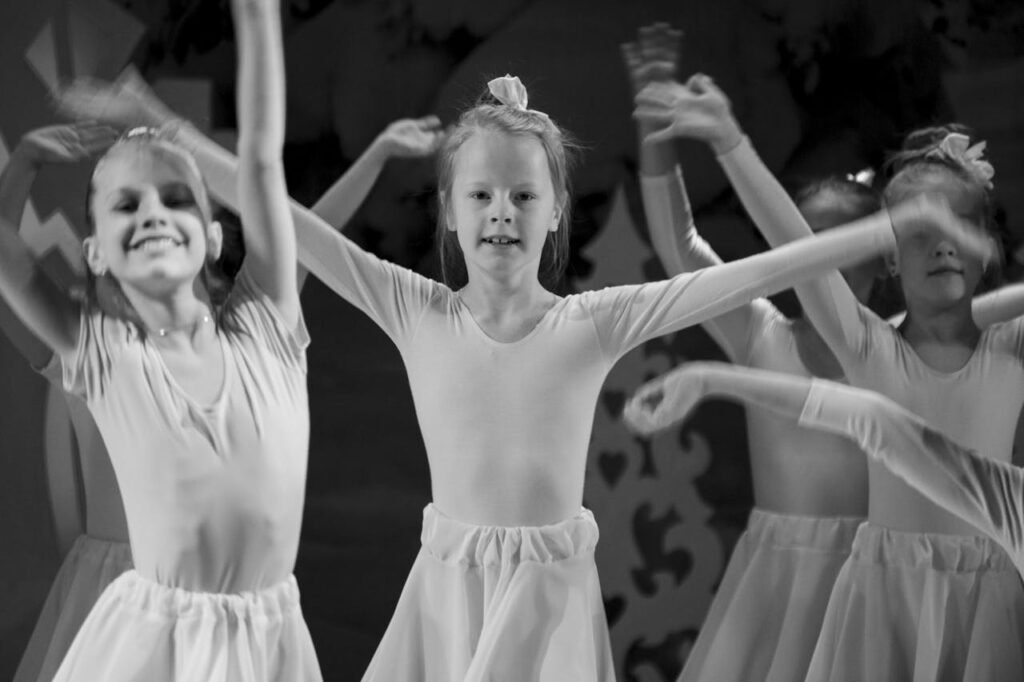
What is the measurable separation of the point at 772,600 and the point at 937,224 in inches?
23.6

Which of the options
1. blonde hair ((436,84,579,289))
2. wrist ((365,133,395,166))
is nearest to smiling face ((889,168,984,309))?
blonde hair ((436,84,579,289))

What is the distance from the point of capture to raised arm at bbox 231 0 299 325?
5.81ft

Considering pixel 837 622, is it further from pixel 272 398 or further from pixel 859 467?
pixel 272 398

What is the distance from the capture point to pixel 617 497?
2037 millimetres

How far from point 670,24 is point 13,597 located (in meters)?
1.30

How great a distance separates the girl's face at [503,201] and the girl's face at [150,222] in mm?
345

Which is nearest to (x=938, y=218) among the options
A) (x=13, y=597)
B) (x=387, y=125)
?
(x=387, y=125)

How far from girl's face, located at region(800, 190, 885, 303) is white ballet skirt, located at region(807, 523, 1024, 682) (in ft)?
1.17

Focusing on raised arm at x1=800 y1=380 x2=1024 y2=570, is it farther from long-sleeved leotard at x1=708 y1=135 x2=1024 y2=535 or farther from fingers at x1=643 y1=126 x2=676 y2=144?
fingers at x1=643 y1=126 x2=676 y2=144

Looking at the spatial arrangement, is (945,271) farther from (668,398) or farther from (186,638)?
(186,638)

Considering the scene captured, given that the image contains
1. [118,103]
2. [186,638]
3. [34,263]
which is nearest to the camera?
[186,638]

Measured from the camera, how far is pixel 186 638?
1.73 meters

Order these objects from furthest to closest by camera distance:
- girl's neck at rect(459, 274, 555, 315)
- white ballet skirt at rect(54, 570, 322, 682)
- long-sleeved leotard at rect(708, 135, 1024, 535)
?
long-sleeved leotard at rect(708, 135, 1024, 535) → girl's neck at rect(459, 274, 555, 315) → white ballet skirt at rect(54, 570, 322, 682)

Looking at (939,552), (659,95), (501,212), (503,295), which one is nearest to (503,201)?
(501,212)
